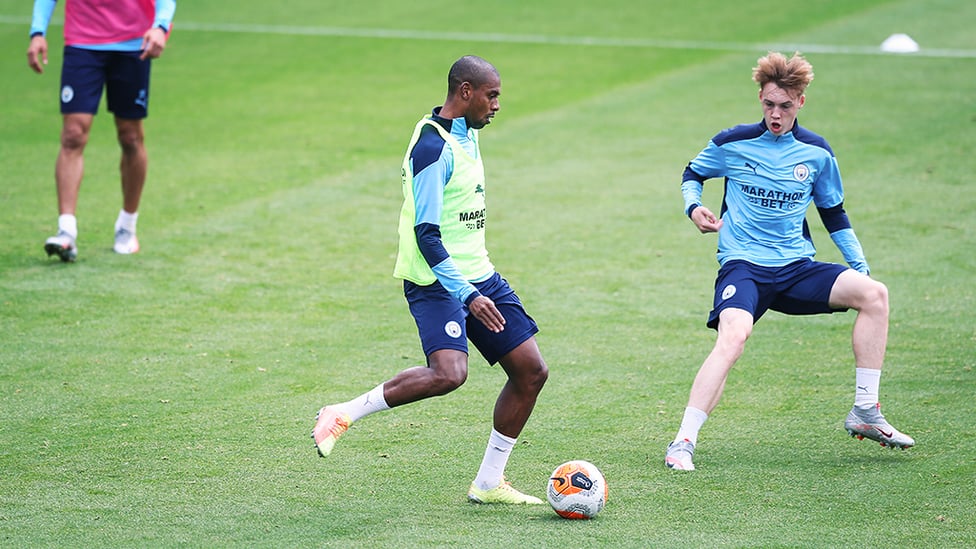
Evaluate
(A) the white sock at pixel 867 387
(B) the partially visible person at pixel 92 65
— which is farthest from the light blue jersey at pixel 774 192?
(B) the partially visible person at pixel 92 65

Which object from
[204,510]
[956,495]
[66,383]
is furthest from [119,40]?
[956,495]

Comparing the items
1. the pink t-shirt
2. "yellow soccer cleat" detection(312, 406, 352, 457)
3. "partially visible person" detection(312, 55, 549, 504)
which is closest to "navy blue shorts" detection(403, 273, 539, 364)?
"partially visible person" detection(312, 55, 549, 504)

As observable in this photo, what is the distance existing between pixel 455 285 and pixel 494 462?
2.91ft

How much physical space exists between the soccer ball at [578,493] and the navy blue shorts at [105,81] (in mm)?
6079

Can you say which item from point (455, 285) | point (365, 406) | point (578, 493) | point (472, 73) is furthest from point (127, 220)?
point (578, 493)

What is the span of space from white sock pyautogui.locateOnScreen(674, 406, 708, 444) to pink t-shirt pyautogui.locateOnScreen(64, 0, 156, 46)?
609 cm

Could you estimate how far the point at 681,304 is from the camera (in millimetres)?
9641

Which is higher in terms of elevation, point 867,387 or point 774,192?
point 774,192

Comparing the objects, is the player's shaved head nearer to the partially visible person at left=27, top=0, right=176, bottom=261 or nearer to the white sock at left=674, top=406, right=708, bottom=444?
the white sock at left=674, top=406, right=708, bottom=444

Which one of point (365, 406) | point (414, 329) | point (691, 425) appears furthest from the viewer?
point (414, 329)

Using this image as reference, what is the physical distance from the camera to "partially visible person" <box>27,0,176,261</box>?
10258 millimetres

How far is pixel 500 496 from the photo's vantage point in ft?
19.7

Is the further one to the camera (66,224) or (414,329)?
(66,224)

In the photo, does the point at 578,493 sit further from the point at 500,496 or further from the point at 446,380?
the point at 446,380
